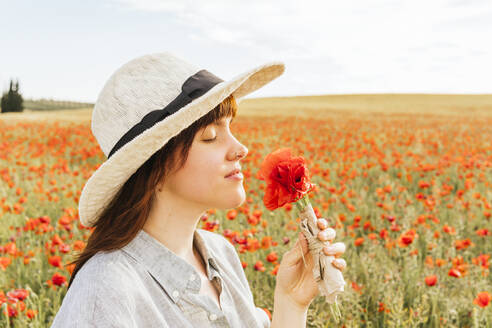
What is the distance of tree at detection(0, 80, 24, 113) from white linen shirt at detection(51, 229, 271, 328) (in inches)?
1700

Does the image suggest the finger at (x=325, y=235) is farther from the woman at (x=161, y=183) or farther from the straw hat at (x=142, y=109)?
the straw hat at (x=142, y=109)

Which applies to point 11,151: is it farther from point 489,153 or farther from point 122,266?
point 489,153

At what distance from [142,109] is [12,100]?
4377cm

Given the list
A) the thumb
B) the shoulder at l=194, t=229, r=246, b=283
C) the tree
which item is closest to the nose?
the thumb

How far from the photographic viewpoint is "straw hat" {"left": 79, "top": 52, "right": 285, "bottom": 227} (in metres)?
1.17

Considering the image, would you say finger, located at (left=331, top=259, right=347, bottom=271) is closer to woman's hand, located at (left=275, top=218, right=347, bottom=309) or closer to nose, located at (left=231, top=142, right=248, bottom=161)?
woman's hand, located at (left=275, top=218, right=347, bottom=309)

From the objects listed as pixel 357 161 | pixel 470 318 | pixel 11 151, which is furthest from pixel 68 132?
pixel 470 318

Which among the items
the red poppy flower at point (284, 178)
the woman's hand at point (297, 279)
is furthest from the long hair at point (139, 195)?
the woman's hand at point (297, 279)

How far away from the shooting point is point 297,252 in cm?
143

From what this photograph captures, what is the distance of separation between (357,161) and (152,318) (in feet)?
21.9

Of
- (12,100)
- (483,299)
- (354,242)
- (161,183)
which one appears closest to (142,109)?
(161,183)

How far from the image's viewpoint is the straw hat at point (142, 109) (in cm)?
117

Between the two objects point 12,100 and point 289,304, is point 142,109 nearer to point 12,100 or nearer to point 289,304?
point 289,304

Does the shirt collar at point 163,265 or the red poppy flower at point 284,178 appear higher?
the red poppy flower at point 284,178
